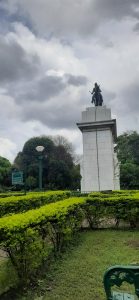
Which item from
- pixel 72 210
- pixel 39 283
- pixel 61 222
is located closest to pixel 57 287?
pixel 39 283

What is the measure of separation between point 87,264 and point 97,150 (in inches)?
570

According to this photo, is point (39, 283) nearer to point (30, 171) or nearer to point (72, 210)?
point (72, 210)

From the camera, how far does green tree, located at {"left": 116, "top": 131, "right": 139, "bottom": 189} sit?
103 ft

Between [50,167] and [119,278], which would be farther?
[50,167]

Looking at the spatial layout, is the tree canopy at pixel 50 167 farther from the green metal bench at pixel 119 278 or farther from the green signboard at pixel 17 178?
the green metal bench at pixel 119 278

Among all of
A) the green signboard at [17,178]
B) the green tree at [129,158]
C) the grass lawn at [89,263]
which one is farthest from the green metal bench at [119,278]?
the green tree at [129,158]

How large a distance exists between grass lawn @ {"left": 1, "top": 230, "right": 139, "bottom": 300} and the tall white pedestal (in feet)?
36.3

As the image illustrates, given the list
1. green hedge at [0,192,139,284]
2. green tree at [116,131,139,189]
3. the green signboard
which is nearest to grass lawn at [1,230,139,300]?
green hedge at [0,192,139,284]

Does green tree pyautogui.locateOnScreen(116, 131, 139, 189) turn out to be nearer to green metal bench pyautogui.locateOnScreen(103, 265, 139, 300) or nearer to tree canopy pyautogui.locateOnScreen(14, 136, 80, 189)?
tree canopy pyautogui.locateOnScreen(14, 136, 80, 189)

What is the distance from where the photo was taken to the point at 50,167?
34.4m

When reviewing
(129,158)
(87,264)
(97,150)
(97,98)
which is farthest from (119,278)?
(129,158)

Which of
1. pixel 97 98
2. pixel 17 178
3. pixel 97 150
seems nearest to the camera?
pixel 17 178

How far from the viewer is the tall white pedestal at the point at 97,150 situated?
19.9m

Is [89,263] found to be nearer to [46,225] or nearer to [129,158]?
[46,225]
